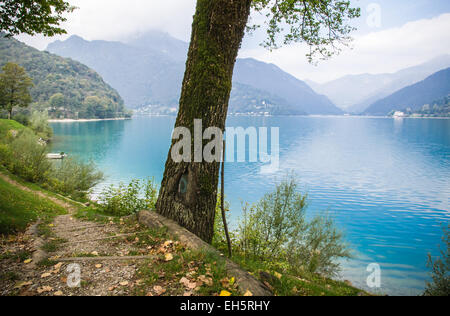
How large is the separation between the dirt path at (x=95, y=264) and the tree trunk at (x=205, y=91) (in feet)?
2.70

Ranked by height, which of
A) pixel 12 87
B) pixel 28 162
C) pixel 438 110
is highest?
pixel 438 110

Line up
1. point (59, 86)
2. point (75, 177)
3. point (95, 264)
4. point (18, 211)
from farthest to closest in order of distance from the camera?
point (59, 86), point (75, 177), point (18, 211), point (95, 264)

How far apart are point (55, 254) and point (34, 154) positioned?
581 inches

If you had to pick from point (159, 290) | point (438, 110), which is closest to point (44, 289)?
point (159, 290)

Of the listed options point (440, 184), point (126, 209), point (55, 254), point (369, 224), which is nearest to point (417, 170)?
point (440, 184)

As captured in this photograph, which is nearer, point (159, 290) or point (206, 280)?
point (159, 290)

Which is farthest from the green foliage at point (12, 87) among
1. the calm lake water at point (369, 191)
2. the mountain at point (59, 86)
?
the mountain at point (59, 86)

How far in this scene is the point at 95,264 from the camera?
4.12 meters

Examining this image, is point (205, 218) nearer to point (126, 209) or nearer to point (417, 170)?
point (126, 209)

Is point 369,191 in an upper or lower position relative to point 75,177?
Result: lower

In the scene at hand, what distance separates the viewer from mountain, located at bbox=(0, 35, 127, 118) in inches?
4574

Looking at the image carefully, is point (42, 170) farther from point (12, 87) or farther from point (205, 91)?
point (12, 87)

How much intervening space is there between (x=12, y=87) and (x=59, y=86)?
307ft

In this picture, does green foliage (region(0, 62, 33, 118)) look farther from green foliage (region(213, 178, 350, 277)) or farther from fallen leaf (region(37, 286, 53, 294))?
fallen leaf (region(37, 286, 53, 294))
